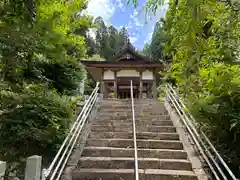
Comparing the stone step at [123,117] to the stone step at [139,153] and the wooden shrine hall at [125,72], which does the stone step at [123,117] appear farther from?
the wooden shrine hall at [125,72]

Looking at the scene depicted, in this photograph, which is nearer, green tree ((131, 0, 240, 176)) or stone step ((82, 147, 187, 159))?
green tree ((131, 0, 240, 176))

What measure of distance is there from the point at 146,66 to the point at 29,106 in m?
8.23

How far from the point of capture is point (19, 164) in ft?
11.0

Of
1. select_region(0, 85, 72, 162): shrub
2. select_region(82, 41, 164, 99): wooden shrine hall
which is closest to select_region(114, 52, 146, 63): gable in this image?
select_region(82, 41, 164, 99): wooden shrine hall

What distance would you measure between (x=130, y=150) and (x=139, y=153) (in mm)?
175

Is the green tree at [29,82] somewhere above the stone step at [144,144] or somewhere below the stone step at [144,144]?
above

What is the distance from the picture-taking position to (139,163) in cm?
343

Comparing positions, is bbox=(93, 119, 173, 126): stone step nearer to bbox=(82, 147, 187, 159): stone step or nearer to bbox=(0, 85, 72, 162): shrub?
bbox=(82, 147, 187, 159): stone step

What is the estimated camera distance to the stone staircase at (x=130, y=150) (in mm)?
3148

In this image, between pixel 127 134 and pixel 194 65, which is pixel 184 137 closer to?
pixel 127 134

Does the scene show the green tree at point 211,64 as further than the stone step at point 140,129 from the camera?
No

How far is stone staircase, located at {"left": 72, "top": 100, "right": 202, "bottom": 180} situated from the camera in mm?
3148

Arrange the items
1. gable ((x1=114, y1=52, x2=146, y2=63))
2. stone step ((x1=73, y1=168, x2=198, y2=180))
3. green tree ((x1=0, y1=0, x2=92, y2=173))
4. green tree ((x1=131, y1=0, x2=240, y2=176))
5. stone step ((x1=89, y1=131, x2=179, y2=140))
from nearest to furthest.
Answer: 1. green tree ((x1=131, y1=0, x2=240, y2=176))
2. green tree ((x1=0, y1=0, x2=92, y2=173))
3. stone step ((x1=73, y1=168, x2=198, y2=180))
4. stone step ((x1=89, y1=131, x2=179, y2=140))
5. gable ((x1=114, y1=52, x2=146, y2=63))

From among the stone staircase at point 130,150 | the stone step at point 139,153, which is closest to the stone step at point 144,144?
the stone staircase at point 130,150
